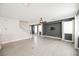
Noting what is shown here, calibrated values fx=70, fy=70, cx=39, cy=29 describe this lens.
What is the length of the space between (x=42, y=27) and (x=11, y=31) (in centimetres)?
83

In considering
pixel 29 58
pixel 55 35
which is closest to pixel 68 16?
pixel 55 35

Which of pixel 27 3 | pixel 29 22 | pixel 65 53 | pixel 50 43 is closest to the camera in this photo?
pixel 27 3

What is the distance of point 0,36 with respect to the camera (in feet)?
5.66

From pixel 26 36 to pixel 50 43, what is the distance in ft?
2.31

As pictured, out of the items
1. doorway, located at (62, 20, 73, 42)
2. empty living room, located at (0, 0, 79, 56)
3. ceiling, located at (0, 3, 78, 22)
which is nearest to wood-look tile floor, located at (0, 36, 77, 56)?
empty living room, located at (0, 0, 79, 56)

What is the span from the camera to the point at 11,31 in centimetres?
185

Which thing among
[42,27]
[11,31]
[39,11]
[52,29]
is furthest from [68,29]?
[11,31]

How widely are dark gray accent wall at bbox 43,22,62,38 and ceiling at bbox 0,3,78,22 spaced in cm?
17

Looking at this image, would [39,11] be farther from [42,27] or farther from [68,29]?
[68,29]

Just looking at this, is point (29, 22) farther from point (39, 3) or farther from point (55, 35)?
point (55, 35)

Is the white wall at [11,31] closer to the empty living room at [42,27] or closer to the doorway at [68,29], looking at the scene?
the empty living room at [42,27]

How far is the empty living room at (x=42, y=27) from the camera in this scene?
65.2 inches

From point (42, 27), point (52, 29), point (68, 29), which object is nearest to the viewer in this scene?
point (68, 29)

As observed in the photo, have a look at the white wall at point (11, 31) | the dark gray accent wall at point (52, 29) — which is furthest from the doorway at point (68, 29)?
the white wall at point (11, 31)
